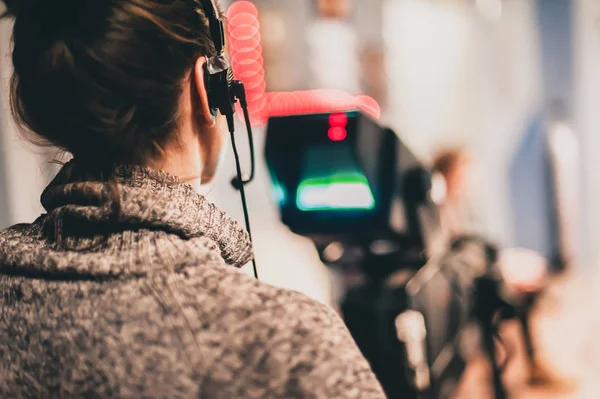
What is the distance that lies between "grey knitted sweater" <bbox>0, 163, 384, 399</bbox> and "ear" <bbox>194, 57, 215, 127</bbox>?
10 cm

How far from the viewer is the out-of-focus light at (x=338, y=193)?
1.26 meters

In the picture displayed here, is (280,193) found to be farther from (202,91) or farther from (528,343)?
(528,343)

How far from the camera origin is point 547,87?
540 cm

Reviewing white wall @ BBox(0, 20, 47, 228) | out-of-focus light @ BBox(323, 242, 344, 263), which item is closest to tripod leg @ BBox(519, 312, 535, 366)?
out-of-focus light @ BBox(323, 242, 344, 263)

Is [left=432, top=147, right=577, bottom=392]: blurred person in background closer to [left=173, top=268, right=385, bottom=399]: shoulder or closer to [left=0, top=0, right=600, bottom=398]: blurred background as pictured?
[left=0, top=0, right=600, bottom=398]: blurred background

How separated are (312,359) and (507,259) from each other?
127 inches

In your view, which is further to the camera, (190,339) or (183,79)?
(183,79)

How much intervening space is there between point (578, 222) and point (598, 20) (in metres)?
1.71

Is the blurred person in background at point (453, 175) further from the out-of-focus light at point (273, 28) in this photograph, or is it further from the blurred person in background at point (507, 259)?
the out-of-focus light at point (273, 28)

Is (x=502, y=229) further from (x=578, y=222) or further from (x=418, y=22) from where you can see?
(x=418, y=22)

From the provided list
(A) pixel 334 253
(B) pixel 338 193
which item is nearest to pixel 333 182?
(B) pixel 338 193

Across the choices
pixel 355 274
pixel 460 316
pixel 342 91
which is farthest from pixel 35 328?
pixel 342 91

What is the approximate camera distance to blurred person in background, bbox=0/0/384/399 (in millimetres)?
504

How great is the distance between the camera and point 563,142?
493 centimetres
